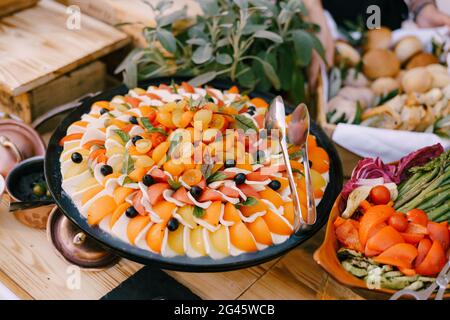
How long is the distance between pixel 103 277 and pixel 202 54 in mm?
763

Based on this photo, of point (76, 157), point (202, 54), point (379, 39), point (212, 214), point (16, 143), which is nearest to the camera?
point (212, 214)

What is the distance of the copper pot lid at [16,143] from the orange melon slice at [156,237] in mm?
556

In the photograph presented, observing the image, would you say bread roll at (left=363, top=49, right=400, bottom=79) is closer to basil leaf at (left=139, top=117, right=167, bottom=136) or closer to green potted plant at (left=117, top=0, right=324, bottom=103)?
green potted plant at (left=117, top=0, right=324, bottom=103)

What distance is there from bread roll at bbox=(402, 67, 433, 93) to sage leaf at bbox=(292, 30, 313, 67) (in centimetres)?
41

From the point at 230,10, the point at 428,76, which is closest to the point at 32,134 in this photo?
the point at 230,10

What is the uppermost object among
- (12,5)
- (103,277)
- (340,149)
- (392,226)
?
(12,5)

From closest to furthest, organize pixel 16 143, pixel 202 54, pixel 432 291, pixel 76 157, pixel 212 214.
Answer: pixel 432 291 < pixel 212 214 < pixel 76 157 < pixel 16 143 < pixel 202 54

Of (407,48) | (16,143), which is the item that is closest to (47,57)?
(16,143)

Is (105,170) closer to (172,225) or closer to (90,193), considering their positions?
(90,193)

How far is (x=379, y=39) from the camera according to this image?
1.94 meters

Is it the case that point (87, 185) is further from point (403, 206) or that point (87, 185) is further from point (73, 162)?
point (403, 206)

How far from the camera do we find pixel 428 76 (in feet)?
5.71

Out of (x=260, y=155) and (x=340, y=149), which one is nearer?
(x=260, y=155)
